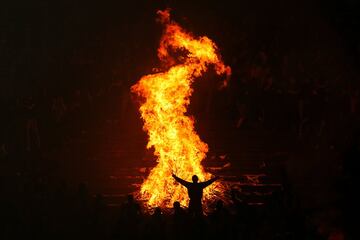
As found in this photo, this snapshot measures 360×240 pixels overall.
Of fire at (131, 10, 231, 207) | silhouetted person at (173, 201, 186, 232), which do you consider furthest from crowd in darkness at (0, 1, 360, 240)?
fire at (131, 10, 231, 207)

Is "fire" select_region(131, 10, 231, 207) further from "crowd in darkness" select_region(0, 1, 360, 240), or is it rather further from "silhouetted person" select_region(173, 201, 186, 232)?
"silhouetted person" select_region(173, 201, 186, 232)

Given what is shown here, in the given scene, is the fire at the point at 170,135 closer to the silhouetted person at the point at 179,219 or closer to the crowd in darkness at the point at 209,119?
the crowd in darkness at the point at 209,119

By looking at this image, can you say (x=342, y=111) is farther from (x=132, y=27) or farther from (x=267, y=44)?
(x=132, y=27)

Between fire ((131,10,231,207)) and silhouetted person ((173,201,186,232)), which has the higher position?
fire ((131,10,231,207))

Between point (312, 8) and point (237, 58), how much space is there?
7.26 meters

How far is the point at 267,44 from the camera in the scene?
21156 millimetres

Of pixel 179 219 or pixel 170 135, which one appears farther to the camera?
pixel 170 135

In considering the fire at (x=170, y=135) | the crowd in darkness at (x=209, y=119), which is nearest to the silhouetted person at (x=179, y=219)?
the crowd in darkness at (x=209, y=119)

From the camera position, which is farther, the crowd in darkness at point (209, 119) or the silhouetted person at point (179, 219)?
the crowd in darkness at point (209, 119)

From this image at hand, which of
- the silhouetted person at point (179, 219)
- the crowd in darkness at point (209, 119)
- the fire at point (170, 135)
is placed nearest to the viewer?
the silhouetted person at point (179, 219)

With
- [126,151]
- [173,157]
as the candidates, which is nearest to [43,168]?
[126,151]

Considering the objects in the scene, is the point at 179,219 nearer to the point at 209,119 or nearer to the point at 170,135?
the point at 170,135

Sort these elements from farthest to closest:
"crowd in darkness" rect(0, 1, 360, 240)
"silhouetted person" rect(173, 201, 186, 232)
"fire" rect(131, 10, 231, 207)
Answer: "fire" rect(131, 10, 231, 207)
"crowd in darkness" rect(0, 1, 360, 240)
"silhouetted person" rect(173, 201, 186, 232)

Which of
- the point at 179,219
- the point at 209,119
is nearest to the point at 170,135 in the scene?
the point at 179,219
